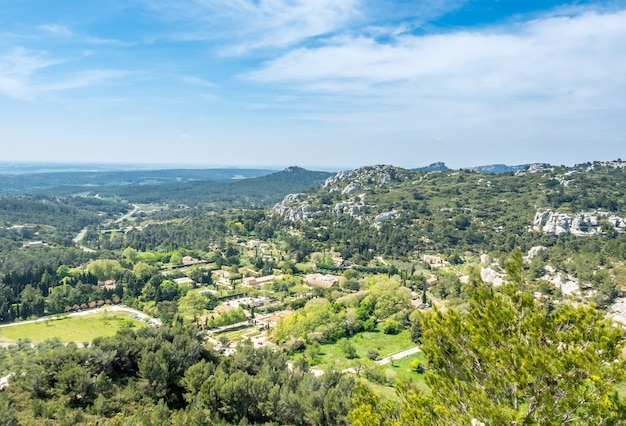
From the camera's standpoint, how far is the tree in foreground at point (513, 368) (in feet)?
24.9

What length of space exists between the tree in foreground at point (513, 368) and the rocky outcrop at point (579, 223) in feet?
302

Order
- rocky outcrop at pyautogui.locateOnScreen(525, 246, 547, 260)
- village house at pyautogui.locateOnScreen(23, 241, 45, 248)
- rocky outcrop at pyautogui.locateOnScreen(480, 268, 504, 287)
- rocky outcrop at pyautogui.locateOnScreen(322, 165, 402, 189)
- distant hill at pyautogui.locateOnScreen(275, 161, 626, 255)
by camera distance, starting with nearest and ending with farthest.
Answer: rocky outcrop at pyautogui.locateOnScreen(480, 268, 504, 287) → rocky outcrop at pyautogui.locateOnScreen(525, 246, 547, 260) → distant hill at pyautogui.locateOnScreen(275, 161, 626, 255) → village house at pyautogui.locateOnScreen(23, 241, 45, 248) → rocky outcrop at pyautogui.locateOnScreen(322, 165, 402, 189)

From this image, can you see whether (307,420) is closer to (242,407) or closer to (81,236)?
(242,407)

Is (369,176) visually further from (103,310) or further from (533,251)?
(103,310)

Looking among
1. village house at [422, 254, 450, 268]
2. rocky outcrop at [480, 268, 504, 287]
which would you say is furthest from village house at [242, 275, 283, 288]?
rocky outcrop at [480, 268, 504, 287]

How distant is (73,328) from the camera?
166 feet

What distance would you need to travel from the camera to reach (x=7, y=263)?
80688 mm

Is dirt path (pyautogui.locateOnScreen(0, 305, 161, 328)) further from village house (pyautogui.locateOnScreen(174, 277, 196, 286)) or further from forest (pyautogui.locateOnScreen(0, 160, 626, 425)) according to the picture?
village house (pyautogui.locateOnScreen(174, 277, 196, 286))

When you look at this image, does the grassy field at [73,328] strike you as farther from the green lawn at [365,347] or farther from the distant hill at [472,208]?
the distant hill at [472,208]

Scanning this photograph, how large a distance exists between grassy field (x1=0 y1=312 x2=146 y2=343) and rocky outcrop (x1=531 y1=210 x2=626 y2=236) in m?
86.8

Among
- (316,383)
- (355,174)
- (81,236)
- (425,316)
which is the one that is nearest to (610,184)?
(355,174)

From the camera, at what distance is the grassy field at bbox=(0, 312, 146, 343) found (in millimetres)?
46650

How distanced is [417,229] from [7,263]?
9344 centimetres

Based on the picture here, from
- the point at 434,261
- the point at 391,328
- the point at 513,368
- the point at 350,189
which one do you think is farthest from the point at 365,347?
the point at 350,189
